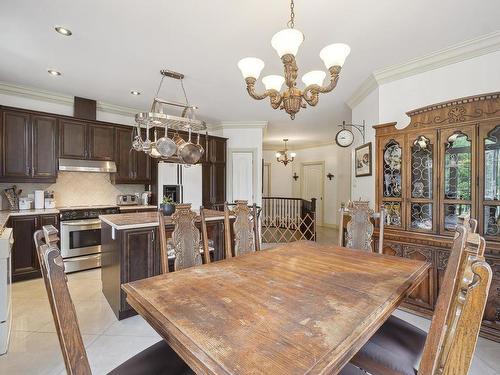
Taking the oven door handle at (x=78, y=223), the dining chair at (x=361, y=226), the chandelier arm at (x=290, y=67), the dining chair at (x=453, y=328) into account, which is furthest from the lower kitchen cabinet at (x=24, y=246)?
the dining chair at (x=453, y=328)

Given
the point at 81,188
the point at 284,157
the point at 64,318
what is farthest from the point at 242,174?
the point at 64,318

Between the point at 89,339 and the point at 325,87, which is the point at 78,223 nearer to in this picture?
the point at 89,339

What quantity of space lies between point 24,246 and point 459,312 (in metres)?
4.59

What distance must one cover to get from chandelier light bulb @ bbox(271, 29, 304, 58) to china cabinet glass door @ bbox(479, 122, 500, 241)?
6.36ft

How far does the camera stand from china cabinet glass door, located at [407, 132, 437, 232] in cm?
256

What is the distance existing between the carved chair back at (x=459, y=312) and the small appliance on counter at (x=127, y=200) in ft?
15.5

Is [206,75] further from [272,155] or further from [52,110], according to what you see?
[272,155]

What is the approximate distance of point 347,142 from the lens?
13.1ft

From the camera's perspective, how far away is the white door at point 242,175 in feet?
18.4

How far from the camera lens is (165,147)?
2.87m

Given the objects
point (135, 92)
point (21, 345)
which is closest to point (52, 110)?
point (135, 92)

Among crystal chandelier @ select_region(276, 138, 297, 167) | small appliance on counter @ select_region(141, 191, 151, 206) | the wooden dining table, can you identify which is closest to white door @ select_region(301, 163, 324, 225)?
crystal chandelier @ select_region(276, 138, 297, 167)

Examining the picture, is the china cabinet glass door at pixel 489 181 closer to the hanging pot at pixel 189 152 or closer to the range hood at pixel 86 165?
the hanging pot at pixel 189 152

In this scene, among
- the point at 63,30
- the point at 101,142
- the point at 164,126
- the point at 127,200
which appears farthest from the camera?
the point at 127,200
